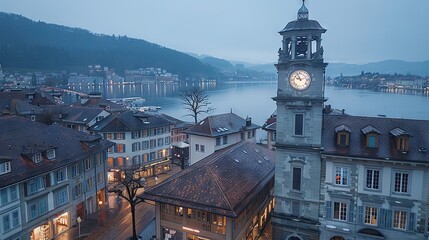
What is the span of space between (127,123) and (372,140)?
1695 inches

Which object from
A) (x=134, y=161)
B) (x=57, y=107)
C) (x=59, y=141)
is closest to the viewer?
(x=59, y=141)

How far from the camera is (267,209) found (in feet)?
137

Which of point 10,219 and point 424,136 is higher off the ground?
point 424,136

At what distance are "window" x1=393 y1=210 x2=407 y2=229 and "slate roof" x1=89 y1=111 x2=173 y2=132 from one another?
143 ft

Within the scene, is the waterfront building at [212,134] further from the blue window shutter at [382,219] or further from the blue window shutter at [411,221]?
the blue window shutter at [411,221]

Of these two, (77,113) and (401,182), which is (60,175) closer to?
(77,113)

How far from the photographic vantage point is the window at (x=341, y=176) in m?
30.1

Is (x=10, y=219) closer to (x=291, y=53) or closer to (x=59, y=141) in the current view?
(x=59, y=141)

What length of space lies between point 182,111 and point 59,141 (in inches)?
4550

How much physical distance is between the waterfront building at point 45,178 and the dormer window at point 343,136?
28.9 m

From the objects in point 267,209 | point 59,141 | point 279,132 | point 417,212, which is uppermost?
point 279,132

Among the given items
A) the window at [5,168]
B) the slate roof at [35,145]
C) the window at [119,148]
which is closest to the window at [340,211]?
the slate roof at [35,145]

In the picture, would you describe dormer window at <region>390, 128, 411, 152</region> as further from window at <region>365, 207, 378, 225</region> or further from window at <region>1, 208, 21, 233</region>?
window at <region>1, 208, 21, 233</region>

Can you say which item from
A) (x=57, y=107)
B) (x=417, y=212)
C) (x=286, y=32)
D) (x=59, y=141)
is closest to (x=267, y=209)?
(x=417, y=212)
